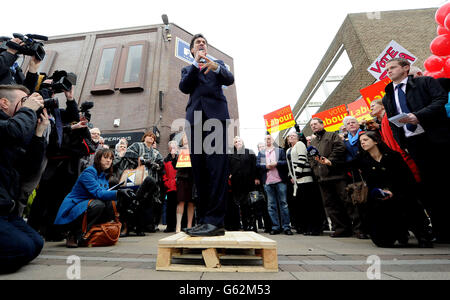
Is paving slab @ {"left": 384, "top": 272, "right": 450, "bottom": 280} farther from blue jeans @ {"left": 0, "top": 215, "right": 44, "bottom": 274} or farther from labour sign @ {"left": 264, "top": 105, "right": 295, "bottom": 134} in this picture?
labour sign @ {"left": 264, "top": 105, "right": 295, "bottom": 134}

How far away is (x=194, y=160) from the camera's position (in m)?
2.02

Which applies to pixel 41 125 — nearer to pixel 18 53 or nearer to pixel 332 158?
pixel 18 53

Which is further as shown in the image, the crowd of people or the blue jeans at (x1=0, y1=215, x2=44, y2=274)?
the crowd of people

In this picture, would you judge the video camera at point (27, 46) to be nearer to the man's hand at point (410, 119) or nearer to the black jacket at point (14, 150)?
the black jacket at point (14, 150)

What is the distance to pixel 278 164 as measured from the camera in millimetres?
4621

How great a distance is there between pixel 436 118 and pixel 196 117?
2.48 metres

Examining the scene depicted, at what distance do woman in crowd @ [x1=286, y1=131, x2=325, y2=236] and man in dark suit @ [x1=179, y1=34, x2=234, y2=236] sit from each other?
109 inches

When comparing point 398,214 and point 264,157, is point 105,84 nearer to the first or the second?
point 264,157

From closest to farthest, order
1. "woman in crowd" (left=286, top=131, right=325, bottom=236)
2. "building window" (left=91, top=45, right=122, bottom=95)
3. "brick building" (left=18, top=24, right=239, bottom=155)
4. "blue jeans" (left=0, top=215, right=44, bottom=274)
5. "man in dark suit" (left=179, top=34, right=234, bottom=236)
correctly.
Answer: "blue jeans" (left=0, top=215, right=44, bottom=274), "man in dark suit" (left=179, top=34, right=234, bottom=236), "woman in crowd" (left=286, top=131, right=325, bottom=236), "brick building" (left=18, top=24, right=239, bottom=155), "building window" (left=91, top=45, right=122, bottom=95)

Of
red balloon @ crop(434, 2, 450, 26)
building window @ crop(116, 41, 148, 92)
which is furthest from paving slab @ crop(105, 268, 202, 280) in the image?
building window @ crop(116, 41, 148, 92)

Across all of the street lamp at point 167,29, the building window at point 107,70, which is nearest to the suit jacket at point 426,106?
the building window at point 107,70

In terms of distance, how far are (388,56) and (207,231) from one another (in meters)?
5.59

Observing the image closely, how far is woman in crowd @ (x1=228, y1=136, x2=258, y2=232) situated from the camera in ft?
15.7
